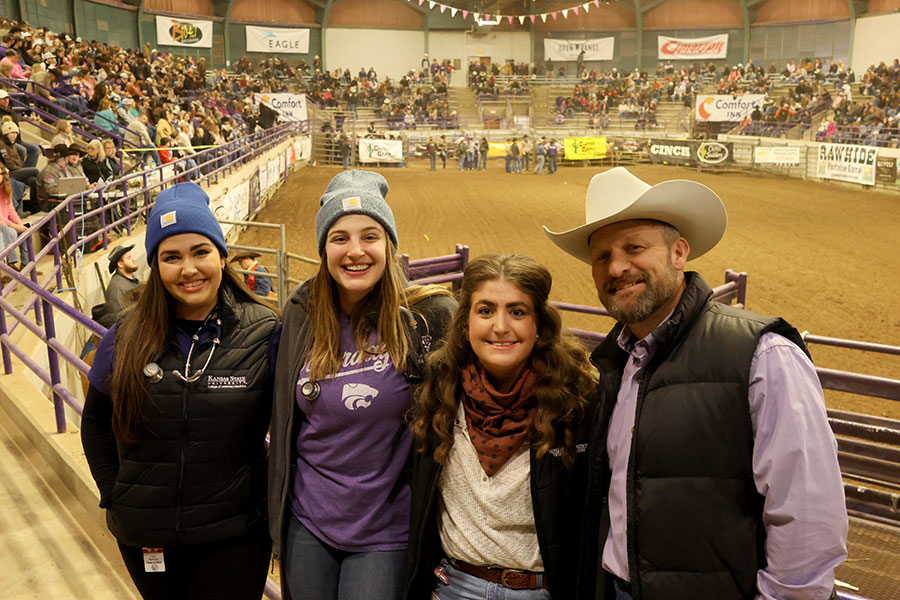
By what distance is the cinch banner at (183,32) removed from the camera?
3725 centimetres

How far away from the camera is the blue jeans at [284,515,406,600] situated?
216cm

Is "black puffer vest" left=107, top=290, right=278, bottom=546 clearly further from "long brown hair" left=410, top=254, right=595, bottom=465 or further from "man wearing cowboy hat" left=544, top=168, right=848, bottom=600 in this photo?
"man wearing cowboy hat" left=544, top=168, right=848, bottom=600

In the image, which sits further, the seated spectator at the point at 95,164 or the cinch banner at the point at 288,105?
the cinch banner at the point at 288,105

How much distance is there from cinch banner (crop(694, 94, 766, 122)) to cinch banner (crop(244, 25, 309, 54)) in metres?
22.1

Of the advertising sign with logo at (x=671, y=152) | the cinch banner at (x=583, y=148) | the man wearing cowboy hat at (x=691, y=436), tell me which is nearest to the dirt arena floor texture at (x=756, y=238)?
the advertising sign with logo at (x=671, y=152)

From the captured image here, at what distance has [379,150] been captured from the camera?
3120cm

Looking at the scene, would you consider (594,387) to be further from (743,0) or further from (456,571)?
(743,0)

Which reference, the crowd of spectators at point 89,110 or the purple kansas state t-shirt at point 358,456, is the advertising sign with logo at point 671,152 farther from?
Result: the purple kansas state t-shirt at point 358,456

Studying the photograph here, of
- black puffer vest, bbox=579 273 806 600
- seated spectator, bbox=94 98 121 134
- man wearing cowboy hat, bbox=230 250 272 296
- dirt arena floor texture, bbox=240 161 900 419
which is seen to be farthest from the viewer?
seated spectator, bbox=94 98 121 134

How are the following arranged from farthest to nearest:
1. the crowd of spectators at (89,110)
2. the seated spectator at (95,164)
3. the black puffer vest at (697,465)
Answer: the seated spectator at (95,164)
the crowd of spectators at (89,110)
the black puffer vest at (697,465)

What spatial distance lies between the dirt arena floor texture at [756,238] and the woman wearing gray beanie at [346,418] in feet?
22.6

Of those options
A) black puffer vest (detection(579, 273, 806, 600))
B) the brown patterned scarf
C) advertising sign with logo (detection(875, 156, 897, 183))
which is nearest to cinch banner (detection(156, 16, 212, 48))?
advertising sign with logo (detection(875, 156, 897, 183))

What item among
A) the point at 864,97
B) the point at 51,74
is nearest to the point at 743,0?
the point at 864,97

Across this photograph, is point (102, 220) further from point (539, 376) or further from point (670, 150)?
point (670, 150)
